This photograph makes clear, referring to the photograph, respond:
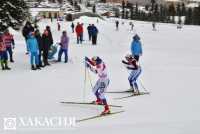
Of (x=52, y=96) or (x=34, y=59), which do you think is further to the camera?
(x=34, y=59)

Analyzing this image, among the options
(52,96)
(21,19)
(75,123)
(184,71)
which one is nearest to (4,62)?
(52,96)

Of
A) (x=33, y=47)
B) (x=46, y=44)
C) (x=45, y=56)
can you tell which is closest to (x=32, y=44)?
(x=33, y=47)

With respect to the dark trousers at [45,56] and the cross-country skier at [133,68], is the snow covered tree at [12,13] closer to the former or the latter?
the dark trousers at [45,56]

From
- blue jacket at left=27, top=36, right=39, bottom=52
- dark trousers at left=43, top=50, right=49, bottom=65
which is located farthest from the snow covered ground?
blue jacket at left=27, top=36, right=39, bottom=52

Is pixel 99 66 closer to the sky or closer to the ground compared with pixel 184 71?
closer to the sky

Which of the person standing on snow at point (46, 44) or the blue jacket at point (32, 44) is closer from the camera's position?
the blue jacket at point (32, 44)

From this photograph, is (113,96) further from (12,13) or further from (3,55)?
(12,13)

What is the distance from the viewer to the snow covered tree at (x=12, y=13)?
1623 inches

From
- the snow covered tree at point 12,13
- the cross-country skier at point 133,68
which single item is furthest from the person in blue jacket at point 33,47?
the snow covered tree at point 12,13

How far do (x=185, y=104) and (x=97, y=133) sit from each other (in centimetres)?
387

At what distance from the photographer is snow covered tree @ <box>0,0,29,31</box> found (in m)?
41.2

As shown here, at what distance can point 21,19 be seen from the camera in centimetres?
4341

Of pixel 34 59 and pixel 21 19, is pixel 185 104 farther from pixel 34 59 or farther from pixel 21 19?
pixel 21 19

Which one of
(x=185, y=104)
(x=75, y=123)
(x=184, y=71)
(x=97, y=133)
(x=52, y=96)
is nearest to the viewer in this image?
(x=97, y=133)
